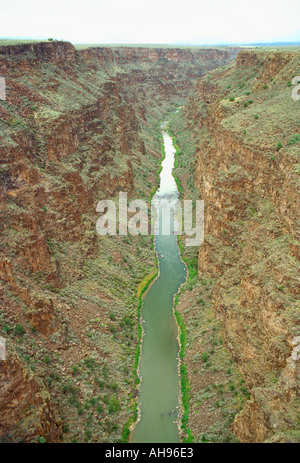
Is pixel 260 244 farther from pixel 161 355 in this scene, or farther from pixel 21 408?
pixel 21 408

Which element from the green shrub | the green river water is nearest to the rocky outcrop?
the green shrub

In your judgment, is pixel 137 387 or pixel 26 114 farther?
pixel 26 114

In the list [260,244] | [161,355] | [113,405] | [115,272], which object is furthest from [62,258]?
[260,244]

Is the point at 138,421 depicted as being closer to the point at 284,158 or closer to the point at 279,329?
the point at 279,329

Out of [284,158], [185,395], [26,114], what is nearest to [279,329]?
[185,395]

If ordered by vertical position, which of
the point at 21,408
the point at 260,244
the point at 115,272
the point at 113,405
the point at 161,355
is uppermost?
the point at 260,244

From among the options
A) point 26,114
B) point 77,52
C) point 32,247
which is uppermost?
point 77,52

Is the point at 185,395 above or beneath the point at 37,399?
beneath
